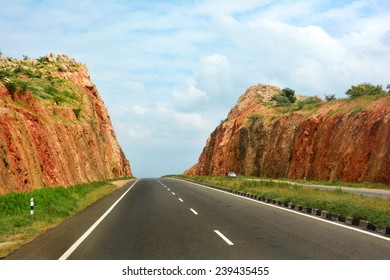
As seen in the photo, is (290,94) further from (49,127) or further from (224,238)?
(224,238)

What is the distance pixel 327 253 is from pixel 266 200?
13.4 meters

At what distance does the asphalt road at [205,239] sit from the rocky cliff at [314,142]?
26861mm

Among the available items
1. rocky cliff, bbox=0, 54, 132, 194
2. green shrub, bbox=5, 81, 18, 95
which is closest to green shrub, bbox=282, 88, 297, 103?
rocky cliff, bbox=0, 54, 132, 194

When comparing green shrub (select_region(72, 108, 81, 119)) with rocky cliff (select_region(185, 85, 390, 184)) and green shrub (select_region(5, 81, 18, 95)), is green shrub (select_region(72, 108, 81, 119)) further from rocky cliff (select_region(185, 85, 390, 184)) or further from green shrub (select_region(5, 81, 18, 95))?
rocky cliff (select_region(185, 85, 390, 184))

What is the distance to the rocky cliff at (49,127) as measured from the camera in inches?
963

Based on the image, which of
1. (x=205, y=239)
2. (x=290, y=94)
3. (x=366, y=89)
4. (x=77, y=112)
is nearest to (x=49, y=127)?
(x=77, y=112)

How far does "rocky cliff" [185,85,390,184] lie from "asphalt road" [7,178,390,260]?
26.9m

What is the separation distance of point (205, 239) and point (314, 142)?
4459 centimetres

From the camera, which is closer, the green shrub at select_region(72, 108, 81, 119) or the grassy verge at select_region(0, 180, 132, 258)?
the grassy verge at select_region(0, 180, 132, 258)

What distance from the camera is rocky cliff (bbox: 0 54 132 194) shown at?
80.3 feet

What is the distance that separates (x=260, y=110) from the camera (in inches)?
3127

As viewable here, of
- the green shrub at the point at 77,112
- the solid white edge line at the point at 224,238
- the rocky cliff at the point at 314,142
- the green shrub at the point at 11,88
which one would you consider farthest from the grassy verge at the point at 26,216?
the green shrub at the point at 77,112

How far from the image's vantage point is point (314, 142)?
51250 mm

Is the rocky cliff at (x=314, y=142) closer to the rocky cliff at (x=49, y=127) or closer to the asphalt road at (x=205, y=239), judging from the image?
the rocky cliff at (x=49, y=127)
